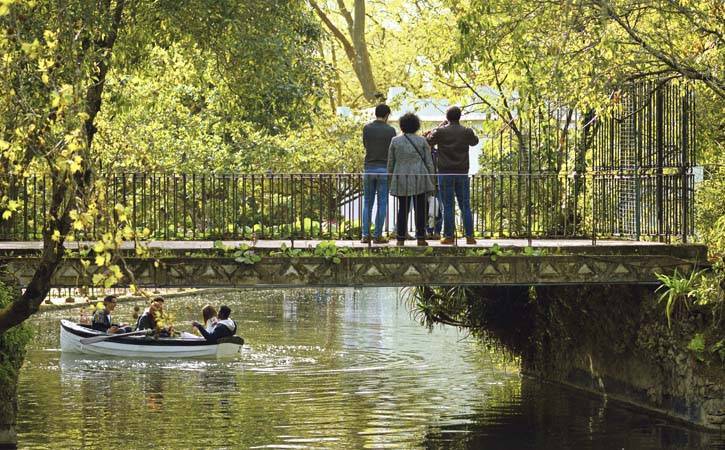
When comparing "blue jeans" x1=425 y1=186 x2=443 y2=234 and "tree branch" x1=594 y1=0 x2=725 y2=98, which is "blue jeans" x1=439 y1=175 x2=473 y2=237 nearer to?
"blue jeans" x1=425 y1=186 x2=443 y2=234

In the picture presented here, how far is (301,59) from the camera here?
74.7 ft

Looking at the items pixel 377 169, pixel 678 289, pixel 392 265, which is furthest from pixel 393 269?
pixel 678 289

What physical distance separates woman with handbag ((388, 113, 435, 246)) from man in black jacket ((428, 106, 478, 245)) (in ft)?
1.47

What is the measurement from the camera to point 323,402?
26578 mm

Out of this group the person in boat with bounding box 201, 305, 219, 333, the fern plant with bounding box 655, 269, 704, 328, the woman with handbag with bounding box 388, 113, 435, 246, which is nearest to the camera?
the fern plant with bounding box 655, 269, 704, 328

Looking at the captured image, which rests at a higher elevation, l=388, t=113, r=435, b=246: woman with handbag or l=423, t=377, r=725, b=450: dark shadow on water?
l=388, t=113, r=435, b=246: woman with handbag

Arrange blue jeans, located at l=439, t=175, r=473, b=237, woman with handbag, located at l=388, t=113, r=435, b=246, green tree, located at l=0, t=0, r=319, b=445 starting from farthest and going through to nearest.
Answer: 1. blue jeans, located at l=439, t=175, r=473, b=237
2. woman with handbag, located at l=388, t=113, r=435, b=246
3. green tree, located at l=0, t=0, r=319, b=445

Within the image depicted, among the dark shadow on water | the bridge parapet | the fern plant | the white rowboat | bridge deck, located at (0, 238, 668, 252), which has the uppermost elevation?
bridge deck, located at (0, 238, 668, 252)

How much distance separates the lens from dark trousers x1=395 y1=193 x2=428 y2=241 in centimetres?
2248

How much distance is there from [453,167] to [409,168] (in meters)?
1.20

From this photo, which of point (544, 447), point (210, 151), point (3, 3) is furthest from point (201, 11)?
point (210, 151)

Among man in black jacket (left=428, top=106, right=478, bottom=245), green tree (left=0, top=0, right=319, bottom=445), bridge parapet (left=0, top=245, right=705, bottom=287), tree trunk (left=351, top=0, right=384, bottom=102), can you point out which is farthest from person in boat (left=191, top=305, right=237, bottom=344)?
tree trunk (left=351, top=0, right=384, bottom=102)

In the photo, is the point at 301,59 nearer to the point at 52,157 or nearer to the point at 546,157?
the point at 52,157

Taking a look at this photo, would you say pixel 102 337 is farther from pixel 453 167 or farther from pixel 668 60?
pixel 668 60
